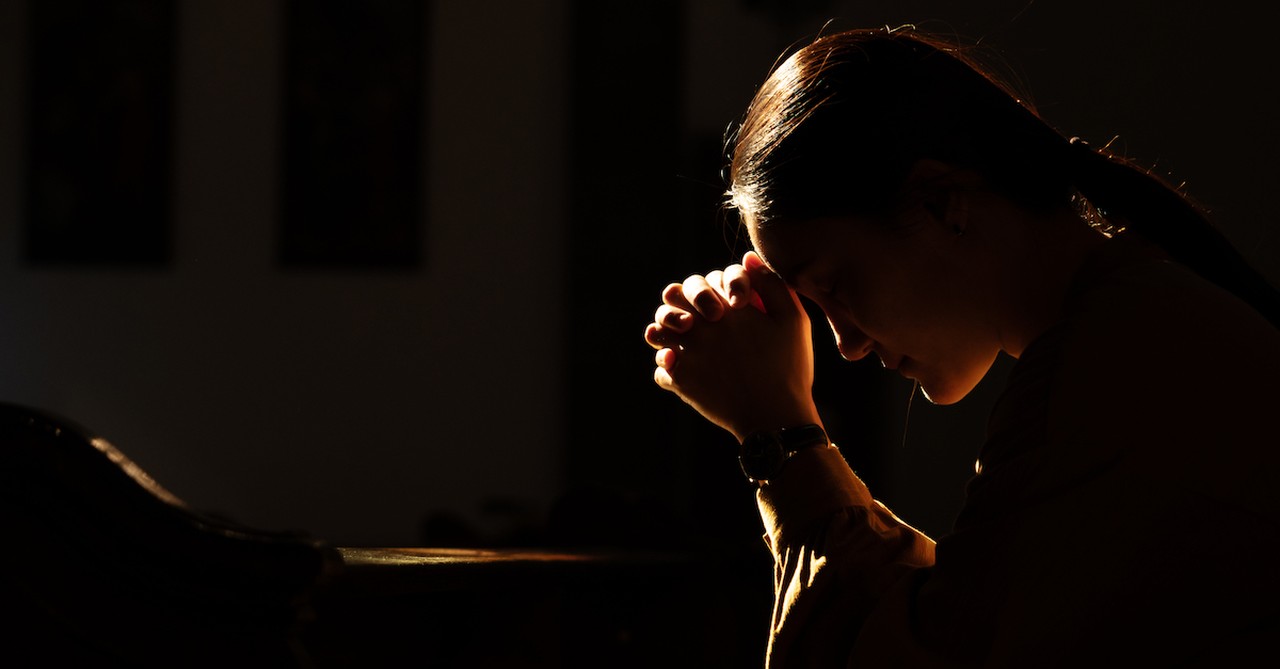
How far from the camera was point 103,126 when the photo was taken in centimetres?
477

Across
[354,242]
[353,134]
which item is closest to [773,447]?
[354,242]

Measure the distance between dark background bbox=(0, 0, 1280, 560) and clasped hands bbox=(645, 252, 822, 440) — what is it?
10.8 feet

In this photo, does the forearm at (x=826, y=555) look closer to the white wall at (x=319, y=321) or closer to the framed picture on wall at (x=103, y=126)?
the white wall at (x=319, y=321)

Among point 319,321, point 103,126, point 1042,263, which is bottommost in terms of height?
point 319,321

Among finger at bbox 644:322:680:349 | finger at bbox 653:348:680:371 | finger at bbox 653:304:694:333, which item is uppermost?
finger at bbox 653:304:694:333

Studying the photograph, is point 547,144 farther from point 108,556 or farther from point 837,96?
point 108,556

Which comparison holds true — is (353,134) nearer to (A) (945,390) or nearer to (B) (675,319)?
(B) (675,319)

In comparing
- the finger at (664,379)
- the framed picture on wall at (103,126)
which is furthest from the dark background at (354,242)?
the finger at (664,379)

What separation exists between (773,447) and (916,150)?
275 mm

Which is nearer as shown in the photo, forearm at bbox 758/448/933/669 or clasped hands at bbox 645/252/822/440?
forearm at bbox 758/448/933/669

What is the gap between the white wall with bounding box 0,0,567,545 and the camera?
4699mm

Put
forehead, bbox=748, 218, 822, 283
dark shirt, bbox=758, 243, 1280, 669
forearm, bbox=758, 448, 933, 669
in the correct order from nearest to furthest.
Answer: dark shirt, bbox=758, 243, 1280, 669 < forearm, bbox=758, 448, 933, 669 < forehead, bbox=748, 218, 822, 283

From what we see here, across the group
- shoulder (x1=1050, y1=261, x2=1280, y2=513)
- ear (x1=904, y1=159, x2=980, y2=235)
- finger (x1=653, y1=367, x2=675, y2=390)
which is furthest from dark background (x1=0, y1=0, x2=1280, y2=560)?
shoulder (x1=1050, y1=261, x2=1280, y2=513)

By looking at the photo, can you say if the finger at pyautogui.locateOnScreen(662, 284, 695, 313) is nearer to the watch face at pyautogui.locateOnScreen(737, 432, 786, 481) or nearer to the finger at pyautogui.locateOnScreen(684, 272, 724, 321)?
the finger at pyautogui.locateOnScreen(684, 272, 724, 321)
